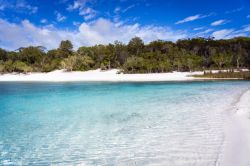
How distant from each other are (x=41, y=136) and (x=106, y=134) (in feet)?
7.33

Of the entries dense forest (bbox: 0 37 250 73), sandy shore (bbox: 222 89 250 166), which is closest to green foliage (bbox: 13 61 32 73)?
dense forest (bbox: 0 37 250 73)

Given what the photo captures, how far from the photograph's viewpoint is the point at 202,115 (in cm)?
1195

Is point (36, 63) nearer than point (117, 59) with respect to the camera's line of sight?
No

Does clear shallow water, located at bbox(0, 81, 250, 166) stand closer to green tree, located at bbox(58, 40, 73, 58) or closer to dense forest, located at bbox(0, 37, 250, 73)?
dense forest, located at bbox(0, 37, 250, 73)

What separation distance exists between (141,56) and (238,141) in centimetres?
6684

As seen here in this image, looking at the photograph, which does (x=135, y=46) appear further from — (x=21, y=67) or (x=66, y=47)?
(x=21, y=67)

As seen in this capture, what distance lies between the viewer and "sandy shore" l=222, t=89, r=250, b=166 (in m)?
6.04

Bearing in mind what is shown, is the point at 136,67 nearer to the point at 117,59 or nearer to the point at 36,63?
the point at 117,59

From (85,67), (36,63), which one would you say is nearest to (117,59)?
(85,67)

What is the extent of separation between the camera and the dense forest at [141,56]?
6619 cm

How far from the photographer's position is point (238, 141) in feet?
24.7

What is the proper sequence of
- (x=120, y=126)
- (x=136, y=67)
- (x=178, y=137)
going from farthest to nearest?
(x=136, y=67) → (x=120, y=126) → (x=178, y=137)

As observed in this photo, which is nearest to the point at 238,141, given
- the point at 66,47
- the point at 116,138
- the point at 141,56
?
the point at 116,138

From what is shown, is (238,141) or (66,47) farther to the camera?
(66,47)
